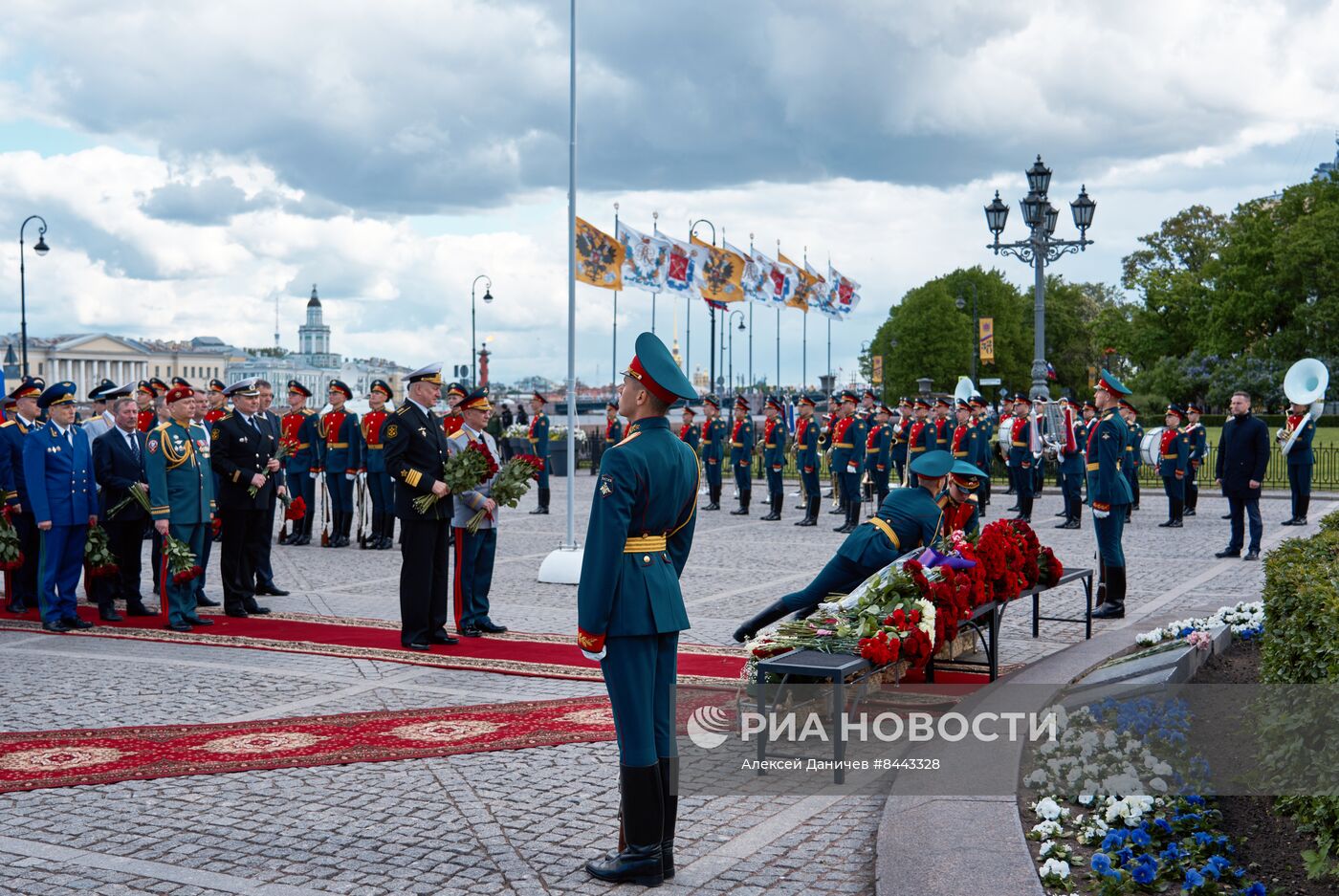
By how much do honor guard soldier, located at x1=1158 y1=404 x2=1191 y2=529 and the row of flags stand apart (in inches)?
394

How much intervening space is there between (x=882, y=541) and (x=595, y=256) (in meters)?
16.5

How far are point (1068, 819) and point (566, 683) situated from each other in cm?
411

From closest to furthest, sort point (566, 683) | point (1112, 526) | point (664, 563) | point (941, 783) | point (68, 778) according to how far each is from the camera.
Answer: point (664, 563)
point (941, 783)
point (68, 778)
point (566, 683)
point (1112, 526)

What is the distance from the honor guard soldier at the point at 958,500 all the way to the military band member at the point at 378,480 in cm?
1055

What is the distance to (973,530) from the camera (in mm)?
8812

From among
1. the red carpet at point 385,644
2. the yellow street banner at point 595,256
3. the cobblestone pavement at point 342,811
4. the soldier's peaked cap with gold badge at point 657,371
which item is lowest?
the cobblestone pavement at point 342,811

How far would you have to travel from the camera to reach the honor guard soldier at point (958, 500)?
854 cm

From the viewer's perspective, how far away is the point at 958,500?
8.73m

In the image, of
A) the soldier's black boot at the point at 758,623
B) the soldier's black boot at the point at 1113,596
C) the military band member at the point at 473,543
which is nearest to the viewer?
the soldier's black boot at the point at 758,623

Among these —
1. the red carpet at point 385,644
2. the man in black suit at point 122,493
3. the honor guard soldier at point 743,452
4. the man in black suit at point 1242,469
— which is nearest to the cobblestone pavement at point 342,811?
the red carpet at point 385,644

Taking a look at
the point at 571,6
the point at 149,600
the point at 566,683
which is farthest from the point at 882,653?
the point at 571,6

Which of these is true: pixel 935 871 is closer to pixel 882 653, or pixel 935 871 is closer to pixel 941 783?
pixel 941 783

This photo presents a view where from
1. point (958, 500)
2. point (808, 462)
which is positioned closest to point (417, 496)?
point (958, 500)

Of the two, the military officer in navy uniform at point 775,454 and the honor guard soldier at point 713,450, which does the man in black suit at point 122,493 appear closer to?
the military officer in navy uniform at point 775,454
